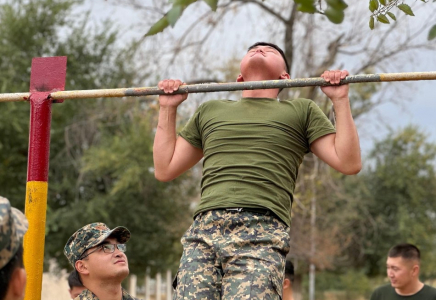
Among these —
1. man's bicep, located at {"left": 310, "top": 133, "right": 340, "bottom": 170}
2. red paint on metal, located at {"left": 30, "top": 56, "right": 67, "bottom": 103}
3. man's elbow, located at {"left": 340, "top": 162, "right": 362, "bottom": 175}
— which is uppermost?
red paint on metal, located at {"left": 30, "top": 56, "right": 67, "bottom": 103}

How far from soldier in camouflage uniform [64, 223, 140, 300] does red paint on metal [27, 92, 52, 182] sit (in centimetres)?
43

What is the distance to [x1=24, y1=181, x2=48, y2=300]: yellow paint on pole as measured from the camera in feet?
12.0

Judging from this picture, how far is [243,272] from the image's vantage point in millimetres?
2932

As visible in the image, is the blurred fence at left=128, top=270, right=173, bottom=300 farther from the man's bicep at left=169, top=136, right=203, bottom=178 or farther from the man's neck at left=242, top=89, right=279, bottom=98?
the man's neck at left=242, top=89, right=279, bottom=98

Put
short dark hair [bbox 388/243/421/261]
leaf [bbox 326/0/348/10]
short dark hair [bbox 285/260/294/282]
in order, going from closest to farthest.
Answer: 1. leaf [bbox 326/0/348/10]
2. short dark hair [bbox 285/260/294/282]
3. short dark hair [bbox 388/243/421/261]

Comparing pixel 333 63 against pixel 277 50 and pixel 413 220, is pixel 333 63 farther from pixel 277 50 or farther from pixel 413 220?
pixel 413 220

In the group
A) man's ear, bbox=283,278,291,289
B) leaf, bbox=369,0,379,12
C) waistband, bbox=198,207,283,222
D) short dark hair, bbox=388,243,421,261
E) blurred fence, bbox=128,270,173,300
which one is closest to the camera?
leaf, bbox=369,0,379,12

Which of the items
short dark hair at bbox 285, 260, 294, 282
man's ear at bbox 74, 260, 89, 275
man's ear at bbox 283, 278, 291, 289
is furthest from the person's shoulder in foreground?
man's ear at bbox 74, 260, 89, 275

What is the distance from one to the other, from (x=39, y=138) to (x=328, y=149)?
1624 mm

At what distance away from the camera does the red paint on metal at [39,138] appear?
151 inches

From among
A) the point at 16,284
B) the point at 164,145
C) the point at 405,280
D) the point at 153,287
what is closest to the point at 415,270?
the point at 405,280

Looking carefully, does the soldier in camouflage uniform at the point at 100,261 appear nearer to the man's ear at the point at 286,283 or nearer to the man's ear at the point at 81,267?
the man's ear at the point at 81,267

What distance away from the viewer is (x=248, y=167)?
10.3 ft

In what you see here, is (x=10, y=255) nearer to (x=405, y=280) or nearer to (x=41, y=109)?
(x=41, y=109)
